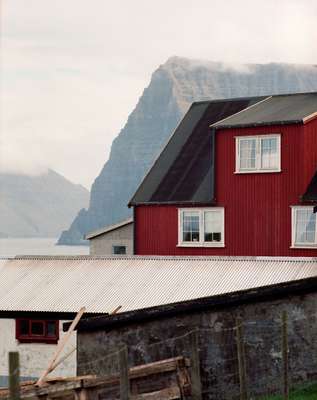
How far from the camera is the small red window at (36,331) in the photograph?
40156 millimetres

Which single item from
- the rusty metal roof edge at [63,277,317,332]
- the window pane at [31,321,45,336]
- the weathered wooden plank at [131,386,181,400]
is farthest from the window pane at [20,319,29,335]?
the weathered wooden plank at [131,386,181,400]

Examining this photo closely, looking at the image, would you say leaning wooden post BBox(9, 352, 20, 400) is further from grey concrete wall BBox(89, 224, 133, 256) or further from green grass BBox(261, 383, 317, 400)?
grey concrete wall BBox(89, 224, 133, 256)

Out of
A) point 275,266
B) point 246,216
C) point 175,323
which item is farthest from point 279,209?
point 175,323

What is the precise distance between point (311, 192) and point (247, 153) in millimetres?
3519

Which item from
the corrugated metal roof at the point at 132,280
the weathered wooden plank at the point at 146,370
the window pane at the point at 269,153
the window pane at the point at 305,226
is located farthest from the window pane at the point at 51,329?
the window pane at the point at 269,153

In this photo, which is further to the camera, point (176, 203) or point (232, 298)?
point (176, 203)

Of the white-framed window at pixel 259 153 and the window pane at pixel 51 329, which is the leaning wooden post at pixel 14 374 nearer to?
the window pane at pixel 51 329

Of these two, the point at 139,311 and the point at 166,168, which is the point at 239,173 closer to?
the point at 166,168

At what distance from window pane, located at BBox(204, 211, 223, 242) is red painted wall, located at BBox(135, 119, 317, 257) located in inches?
17.0

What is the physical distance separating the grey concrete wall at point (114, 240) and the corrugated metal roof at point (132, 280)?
1935cm

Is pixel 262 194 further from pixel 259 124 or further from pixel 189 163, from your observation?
pixel 189 163

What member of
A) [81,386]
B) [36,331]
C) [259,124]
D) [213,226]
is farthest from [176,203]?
[81,386]

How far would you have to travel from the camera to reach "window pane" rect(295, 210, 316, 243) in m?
51.1

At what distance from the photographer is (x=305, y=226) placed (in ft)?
169
